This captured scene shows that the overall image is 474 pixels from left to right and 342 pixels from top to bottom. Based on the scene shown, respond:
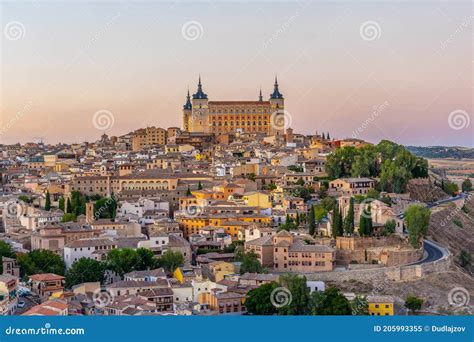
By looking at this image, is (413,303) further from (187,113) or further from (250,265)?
(187,113)

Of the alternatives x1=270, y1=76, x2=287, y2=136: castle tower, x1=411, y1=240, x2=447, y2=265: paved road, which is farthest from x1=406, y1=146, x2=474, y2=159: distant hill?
x1=411, y1=240, x2=447, y2=265: paved road

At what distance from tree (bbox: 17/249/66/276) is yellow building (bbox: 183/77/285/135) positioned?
1641 centimetres

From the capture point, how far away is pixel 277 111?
28.2 metres

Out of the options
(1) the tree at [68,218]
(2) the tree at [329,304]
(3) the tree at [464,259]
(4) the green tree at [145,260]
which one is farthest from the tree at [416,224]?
(1) the tree at [68,218]

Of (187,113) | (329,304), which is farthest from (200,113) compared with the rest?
(329,304)

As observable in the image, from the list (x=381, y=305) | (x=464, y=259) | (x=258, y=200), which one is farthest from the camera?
(x=258, y=200)

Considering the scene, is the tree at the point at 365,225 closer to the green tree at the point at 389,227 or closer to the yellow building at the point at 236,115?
the green tree at the point at 389,227

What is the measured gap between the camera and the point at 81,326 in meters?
6.54

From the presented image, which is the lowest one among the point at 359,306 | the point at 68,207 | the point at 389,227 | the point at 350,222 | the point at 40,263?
the point at 359,306

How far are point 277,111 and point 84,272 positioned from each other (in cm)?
1768

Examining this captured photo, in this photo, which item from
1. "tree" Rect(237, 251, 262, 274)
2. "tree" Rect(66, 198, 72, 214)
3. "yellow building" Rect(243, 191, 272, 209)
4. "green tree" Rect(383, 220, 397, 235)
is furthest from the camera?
"tree" Rect(66, 198, 72, 214)

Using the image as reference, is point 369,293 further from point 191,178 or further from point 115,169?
point 115,169

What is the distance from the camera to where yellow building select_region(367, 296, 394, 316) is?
33.2ft

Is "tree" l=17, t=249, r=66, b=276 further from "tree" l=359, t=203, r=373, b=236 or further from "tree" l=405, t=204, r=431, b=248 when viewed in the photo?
"tree" l=405, t=204, r=431, b=248
